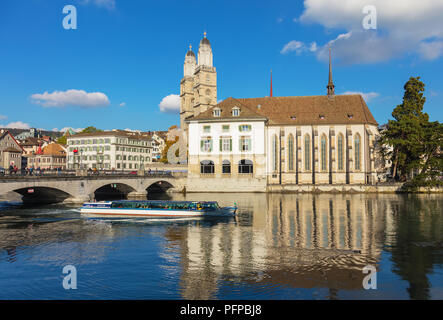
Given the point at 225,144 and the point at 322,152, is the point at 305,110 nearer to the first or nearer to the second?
the point at 322,152

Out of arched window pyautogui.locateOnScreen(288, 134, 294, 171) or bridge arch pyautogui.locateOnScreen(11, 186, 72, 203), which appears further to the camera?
arched window pyautogui.locateOnScreen(288, 134, 294, 171)

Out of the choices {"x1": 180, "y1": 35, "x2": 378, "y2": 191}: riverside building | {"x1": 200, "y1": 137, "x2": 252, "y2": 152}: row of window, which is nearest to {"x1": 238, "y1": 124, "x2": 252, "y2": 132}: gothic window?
{"x1": 180, "y1": 35, "x2": 378, "y2": 191}: riverside building

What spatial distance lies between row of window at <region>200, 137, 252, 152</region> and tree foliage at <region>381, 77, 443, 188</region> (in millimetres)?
28082

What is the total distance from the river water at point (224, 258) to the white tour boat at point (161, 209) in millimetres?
2365

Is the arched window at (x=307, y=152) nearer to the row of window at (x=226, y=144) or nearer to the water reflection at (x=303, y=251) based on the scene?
the row of window at (x=226, y=144)

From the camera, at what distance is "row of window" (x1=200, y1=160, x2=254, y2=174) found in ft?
246

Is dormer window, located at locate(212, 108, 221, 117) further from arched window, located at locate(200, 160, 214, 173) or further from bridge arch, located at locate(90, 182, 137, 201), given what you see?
bridge arch, located at locate(90, 182, 137, 201)

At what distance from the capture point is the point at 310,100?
83812 mm

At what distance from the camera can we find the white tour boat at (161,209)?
1483 inches

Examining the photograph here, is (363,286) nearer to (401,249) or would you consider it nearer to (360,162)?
(401,249)

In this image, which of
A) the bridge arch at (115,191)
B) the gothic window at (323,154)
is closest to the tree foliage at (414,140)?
the gothic window at (323,154)

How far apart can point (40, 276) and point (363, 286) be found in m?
14.7

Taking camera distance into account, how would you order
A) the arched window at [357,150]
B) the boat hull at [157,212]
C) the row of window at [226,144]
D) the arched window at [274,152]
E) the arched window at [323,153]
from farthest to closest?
1. the arched window at [274,152]
2. the arched window at [323,153]
3. the arched window at [357,150]
4. the row of window at [226,144]
5. the boat hull at [157,212]

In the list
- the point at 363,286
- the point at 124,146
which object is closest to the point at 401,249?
the point at 363,286
